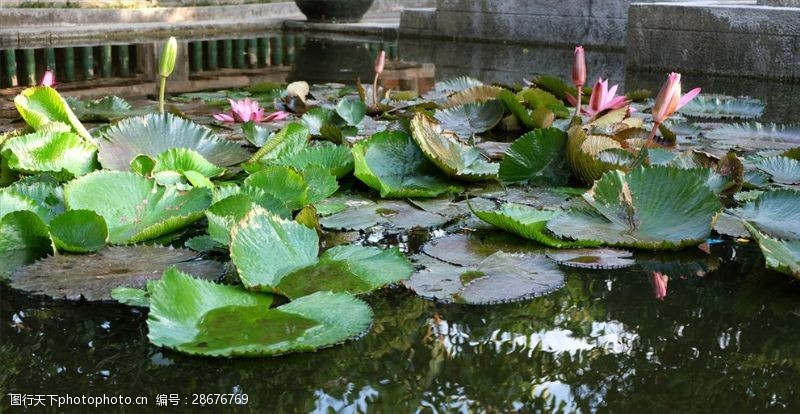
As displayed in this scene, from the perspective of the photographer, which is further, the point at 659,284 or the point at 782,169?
the point at 782,169

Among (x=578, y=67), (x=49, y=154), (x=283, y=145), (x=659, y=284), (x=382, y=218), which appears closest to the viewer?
(x=659, y=284)

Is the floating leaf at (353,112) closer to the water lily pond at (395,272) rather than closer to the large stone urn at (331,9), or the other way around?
the water lily pond at (395,272)

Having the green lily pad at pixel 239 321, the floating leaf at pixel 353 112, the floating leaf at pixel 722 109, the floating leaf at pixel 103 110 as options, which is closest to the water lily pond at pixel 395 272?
the green lily pad at pixel 239 321

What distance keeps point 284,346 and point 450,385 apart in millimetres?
218

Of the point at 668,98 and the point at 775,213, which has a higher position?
the point at 668,98

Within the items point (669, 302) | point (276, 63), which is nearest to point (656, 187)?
point (669, 302)

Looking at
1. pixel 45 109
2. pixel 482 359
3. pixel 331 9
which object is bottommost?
pixel 331 9

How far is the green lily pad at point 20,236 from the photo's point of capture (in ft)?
4.85

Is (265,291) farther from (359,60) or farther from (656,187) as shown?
(359,60)

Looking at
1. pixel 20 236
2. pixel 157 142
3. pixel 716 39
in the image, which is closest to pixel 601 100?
pixel 157 142

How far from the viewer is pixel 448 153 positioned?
6.59 ft

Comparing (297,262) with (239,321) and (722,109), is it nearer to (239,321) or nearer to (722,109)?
(239,321)

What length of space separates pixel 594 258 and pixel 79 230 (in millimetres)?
860

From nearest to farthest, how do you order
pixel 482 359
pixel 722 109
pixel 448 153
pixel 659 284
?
pixel 482 359
pixel 659 284
pixel 448 153
pixel 722 109
